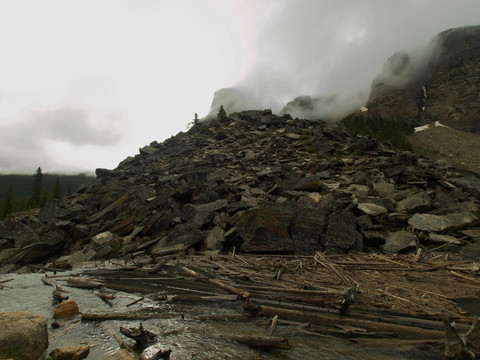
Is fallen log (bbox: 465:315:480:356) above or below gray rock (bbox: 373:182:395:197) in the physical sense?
below

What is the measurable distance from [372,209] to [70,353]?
1661 centimetres

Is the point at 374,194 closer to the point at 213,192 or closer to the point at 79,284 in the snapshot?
the point at 213,192

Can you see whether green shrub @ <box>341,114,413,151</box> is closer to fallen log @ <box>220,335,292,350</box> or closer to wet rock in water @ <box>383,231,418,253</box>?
wet rock in water @ <box>383,231,418,253</box>

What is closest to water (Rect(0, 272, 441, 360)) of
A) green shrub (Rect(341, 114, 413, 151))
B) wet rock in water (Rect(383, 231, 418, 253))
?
wet rock in water (Rect(383, 231, 418, 253))

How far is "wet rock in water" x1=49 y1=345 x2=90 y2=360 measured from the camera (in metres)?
4.40

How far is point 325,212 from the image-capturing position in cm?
1532

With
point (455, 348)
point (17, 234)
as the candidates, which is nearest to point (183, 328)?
point (455, 348)

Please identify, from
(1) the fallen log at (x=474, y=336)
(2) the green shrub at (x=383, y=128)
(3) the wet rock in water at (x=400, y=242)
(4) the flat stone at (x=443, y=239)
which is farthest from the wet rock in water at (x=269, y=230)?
(2) the green shrub at (x=383, y=128)

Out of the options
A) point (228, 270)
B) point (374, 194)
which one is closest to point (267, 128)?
point (374, 194)

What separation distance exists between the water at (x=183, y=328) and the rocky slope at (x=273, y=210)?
6.70 meters

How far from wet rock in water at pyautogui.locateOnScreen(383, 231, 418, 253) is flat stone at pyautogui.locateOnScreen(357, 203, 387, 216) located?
2.25 metres

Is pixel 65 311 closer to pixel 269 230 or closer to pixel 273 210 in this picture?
pixel 269 230

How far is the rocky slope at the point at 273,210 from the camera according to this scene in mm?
14562

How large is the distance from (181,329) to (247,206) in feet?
47.0
